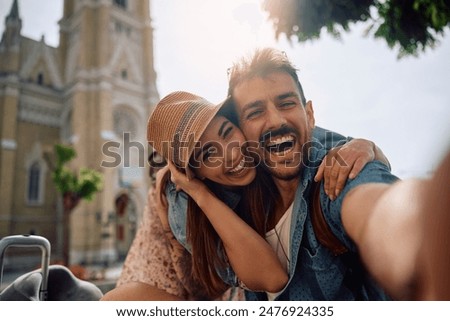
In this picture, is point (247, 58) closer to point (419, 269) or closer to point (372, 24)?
point (372, 24)

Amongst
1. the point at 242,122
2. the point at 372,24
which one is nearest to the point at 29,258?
the point at 242,122

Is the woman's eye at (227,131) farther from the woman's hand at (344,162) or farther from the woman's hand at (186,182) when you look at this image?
the woman's hand at (344,162)

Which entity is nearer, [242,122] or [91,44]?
[242,122]

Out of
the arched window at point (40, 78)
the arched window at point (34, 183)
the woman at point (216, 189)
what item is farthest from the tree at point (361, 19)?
the arched window at point (34, 183)

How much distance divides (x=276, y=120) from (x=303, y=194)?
266 mm

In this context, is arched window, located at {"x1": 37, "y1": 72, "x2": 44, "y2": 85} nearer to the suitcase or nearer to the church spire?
the church spire

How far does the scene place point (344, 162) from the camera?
1028 mm

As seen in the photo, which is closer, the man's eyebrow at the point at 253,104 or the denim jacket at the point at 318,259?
the denim jacket at the point at 318,259

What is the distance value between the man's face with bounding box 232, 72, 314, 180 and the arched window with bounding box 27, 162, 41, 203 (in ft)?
6.29

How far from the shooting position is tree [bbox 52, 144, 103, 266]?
239 centimetres

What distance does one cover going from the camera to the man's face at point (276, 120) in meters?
1.15

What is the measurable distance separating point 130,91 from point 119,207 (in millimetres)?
1426

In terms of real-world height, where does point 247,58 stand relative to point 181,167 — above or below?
above

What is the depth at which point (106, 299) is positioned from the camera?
1352 millimetres
